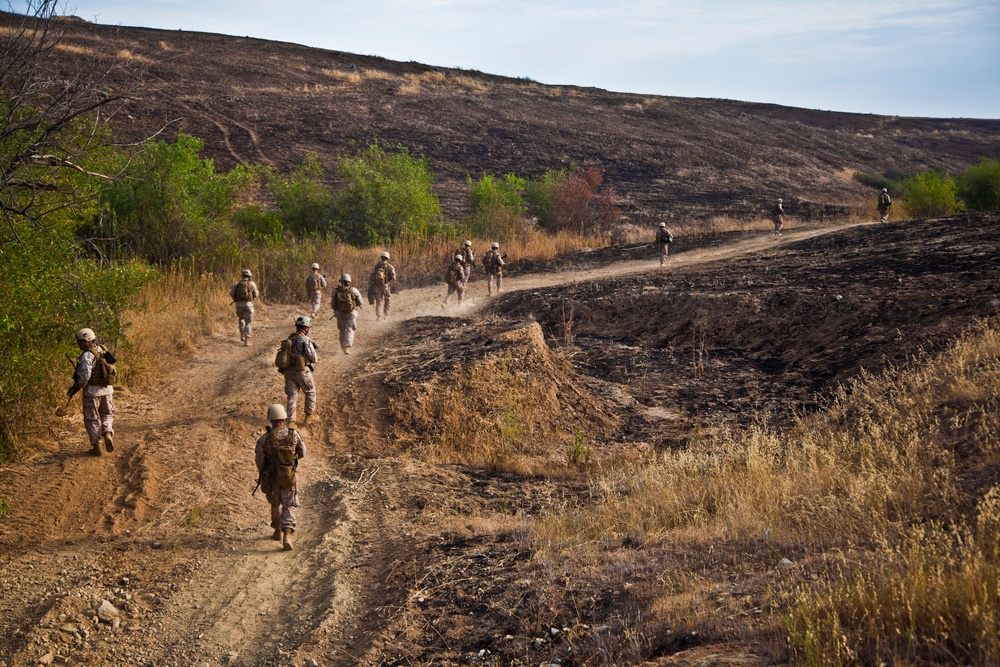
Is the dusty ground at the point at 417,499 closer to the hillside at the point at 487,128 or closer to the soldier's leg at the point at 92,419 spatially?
the soldier's leg at the point at 92,419

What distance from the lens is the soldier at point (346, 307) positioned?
50.0ft

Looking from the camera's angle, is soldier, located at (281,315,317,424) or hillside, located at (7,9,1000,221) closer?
soldier, located at (281,315,317,424)

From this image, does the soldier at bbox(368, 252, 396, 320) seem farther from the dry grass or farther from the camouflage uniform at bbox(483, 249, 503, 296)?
the camouflage uniform at bbox(483, 249, 503, 296)

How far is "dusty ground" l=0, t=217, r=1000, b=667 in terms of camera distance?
6.19 meters

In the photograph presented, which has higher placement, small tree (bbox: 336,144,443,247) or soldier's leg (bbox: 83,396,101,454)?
small tree (bbox: 336,144,443,247)

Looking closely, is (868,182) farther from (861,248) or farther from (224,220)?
(224,220)

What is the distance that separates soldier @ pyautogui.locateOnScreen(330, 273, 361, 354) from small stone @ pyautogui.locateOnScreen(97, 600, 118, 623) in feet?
28.5

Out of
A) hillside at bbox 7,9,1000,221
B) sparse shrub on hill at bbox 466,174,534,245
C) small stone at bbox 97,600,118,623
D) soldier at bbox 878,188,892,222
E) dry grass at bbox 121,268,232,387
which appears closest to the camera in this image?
small stone at bbox 97,600,118,623

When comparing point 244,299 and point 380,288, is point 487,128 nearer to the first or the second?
point 380,288

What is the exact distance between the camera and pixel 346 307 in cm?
1533

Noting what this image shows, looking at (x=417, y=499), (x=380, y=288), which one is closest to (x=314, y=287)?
(x=380, y=288)

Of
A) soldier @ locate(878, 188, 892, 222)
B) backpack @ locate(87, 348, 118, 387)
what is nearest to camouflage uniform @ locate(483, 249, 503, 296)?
backpack @ locate(87, 348, 118, 387)

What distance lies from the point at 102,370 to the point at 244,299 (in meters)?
6.24

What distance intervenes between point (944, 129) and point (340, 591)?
3320 inches
